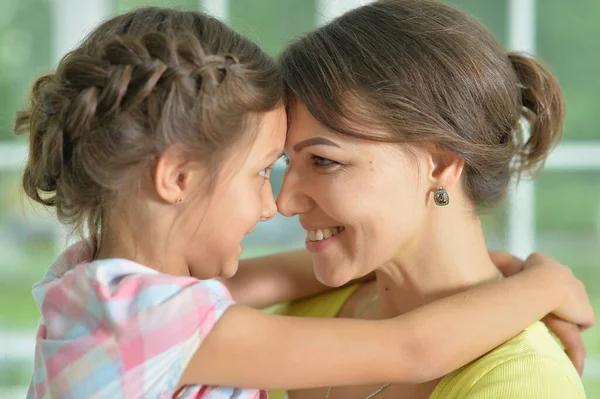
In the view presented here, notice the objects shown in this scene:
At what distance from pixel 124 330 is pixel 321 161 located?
0.58 m

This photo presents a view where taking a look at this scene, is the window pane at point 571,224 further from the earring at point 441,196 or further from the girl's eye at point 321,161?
the girl's eye at point 321,161

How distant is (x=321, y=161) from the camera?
1630 millimetres

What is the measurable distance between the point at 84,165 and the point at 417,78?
641mm

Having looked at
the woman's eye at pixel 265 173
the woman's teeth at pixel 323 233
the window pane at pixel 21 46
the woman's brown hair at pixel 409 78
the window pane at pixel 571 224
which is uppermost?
the woman's brown hair at pixel 409 78

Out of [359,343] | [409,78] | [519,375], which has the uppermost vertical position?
[409,78]

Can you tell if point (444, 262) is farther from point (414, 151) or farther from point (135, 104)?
point (135, 104)

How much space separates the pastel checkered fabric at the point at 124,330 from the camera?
4.01ft

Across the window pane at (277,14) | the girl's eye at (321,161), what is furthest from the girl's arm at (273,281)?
the window pane at (277,14)

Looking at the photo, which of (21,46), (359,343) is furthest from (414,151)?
(21,46)

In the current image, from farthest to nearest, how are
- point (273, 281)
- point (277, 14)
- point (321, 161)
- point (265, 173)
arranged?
point (277, 14) < point (273, 281) < point (321, 161) < point (265, 173)

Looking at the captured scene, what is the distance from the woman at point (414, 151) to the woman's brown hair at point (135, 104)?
8.4 inches

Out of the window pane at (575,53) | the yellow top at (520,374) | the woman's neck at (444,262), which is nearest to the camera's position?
the yellow top at (520,374)

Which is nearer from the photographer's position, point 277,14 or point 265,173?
point 265,173

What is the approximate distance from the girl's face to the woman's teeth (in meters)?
0.22
